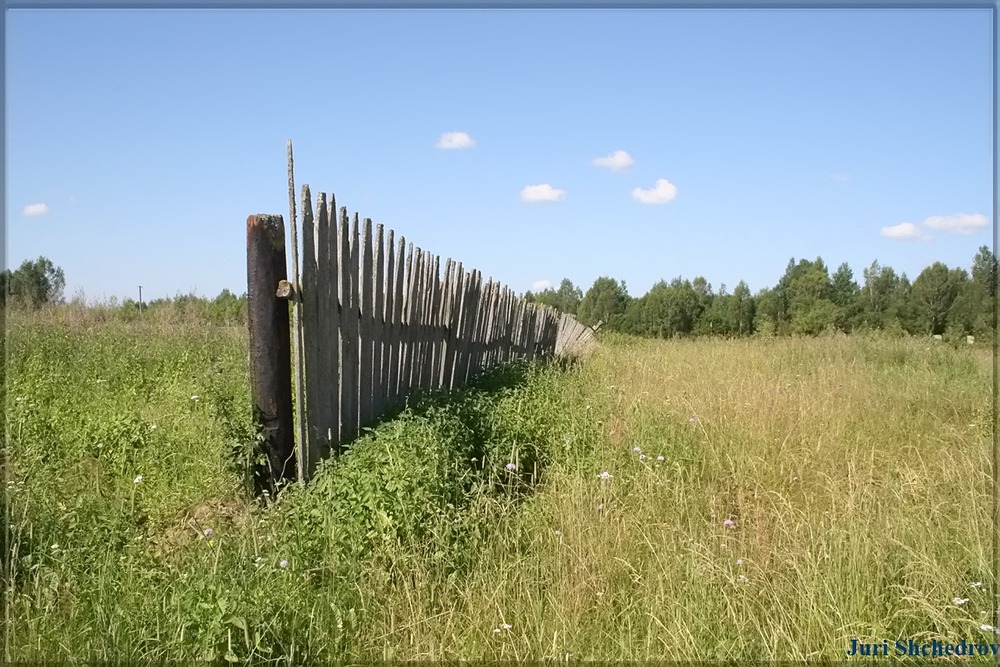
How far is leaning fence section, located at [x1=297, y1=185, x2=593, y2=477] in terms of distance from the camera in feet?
13.5

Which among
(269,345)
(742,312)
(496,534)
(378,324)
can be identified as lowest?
(496,534)

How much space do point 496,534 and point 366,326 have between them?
1952 mm

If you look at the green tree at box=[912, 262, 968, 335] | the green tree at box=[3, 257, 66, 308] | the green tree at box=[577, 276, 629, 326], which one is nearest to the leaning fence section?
the green tree at box=[3, 257, 66, 308]

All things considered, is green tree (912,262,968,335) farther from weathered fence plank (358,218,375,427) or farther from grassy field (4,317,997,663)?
weathered fence plank (358,218,375,427)

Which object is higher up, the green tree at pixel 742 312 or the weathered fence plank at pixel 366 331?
the green tree at pixel 742 312

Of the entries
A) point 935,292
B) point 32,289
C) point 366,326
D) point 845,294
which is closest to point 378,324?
point 366,326

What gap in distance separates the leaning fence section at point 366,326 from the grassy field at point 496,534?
1.19ft

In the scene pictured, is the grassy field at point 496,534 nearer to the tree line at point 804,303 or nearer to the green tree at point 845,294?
the tree line at point 804,303

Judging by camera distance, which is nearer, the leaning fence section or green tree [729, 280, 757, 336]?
the leaning fence section

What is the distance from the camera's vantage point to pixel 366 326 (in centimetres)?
485

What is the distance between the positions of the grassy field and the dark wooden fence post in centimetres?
15

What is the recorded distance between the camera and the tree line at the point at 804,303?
38031 mm

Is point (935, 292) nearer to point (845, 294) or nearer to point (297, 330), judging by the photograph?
point (845, 294)

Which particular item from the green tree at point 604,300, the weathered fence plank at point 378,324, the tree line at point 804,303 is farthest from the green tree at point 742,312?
the weathered fence plank at point 378,324
